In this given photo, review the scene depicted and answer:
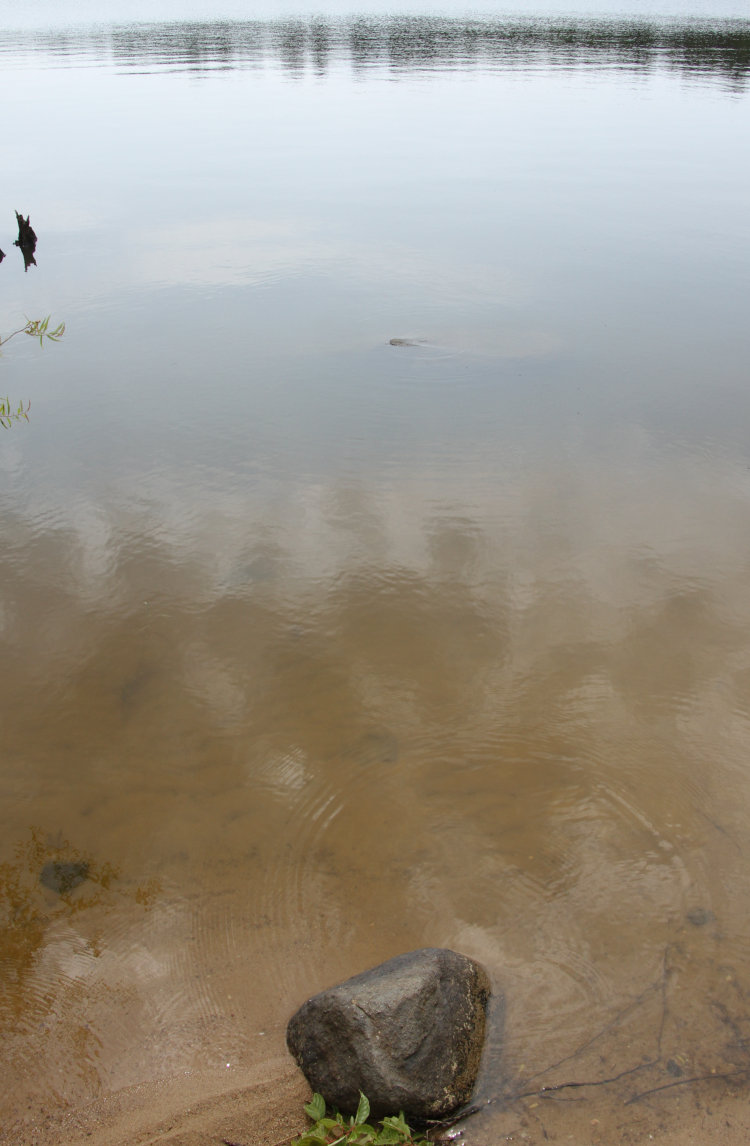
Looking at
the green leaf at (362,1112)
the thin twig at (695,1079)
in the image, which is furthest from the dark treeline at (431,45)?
the green leaf at (362,1112)

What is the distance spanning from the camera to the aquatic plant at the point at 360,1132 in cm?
357

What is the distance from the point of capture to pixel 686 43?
44.1 m

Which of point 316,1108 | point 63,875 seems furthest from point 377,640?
point 316,1108

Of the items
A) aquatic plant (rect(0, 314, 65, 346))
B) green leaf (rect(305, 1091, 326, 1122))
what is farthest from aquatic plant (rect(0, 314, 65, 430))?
green leaf (rect(305, 1091, 326, 1122))

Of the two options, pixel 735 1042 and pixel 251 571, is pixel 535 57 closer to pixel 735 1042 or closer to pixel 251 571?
pixel 251 571

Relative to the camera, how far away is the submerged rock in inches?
194

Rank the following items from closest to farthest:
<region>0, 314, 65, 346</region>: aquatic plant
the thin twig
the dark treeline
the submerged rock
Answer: the thin twig < the submerged rock < <region>0, 314, 65, 346</region>: aquatic plant < the dark treeline

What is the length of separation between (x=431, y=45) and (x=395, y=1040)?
52837mm

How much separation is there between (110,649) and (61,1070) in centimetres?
334

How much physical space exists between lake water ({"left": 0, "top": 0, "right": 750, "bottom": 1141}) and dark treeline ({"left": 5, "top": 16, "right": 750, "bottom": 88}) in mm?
27920

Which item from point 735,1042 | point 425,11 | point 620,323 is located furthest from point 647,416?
point 425,11

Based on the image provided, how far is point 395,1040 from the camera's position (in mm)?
3760

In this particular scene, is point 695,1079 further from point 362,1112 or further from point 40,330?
point 40,330

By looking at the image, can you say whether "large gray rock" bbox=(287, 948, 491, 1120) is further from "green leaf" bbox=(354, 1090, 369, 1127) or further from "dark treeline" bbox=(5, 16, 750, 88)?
"dark treeline" bbox=(5, 16, 750, 88)
